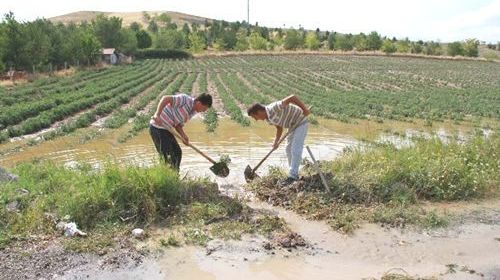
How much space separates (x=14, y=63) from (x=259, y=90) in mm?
17420

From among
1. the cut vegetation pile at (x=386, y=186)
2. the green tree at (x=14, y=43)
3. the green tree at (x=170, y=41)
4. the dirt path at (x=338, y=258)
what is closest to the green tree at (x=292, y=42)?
the green tree at (x=170, y=41)

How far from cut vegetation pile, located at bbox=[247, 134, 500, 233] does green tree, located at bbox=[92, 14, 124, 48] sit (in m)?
54.2

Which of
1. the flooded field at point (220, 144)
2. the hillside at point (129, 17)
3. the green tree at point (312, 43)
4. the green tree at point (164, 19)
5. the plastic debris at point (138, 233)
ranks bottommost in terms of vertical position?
the flooded field at point (220, 144)

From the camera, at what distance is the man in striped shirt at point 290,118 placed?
22.7ft

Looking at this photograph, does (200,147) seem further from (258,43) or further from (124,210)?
(258,43)

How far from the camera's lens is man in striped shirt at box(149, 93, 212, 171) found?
6832 mm

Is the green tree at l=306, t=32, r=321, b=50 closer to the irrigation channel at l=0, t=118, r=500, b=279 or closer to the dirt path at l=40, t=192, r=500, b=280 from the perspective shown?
the irrigation channel at l=0, t=118, r=500, b=279

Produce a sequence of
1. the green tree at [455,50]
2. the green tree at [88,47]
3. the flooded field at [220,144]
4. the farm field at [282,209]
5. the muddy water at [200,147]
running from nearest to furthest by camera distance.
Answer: the farm field at [282,209], the muddy water at [200,147], the flooded field at [220,144], the green tree at [88,47], the green tree at [455,50]

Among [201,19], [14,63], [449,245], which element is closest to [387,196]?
[449,245]

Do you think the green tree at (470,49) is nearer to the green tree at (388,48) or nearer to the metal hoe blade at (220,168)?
the green tree at (388,48)

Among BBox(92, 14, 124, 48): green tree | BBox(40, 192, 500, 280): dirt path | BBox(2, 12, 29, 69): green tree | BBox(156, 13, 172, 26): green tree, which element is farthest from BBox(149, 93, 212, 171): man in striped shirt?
BBox(156, 13, 172, 26): green tree

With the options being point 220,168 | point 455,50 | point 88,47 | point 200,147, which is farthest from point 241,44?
point 220,168

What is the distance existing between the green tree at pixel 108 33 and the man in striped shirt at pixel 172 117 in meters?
54.0

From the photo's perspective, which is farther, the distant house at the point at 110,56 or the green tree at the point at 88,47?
the distant house at the point at 110,56
